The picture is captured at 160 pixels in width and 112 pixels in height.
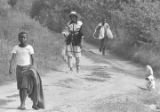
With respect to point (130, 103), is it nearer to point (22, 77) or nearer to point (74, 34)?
point (22, 77)

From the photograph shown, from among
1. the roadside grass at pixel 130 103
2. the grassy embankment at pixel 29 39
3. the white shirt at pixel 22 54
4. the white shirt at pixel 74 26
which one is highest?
the white shirt at pixel 74 26

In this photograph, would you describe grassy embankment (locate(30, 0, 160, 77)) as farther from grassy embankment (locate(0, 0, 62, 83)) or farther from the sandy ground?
grassy embankment (locate(0, 0, 62, 83))

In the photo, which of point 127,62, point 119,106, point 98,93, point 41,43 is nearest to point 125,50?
point 127,62

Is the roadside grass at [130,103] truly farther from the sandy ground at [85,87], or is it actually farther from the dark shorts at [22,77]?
the dark shorts at [22,77]

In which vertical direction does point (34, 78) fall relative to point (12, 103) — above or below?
above

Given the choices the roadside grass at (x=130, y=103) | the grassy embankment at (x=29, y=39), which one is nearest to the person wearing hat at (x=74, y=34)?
the grassy embankment at (x=29, y=39)

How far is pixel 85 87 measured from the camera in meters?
12.9

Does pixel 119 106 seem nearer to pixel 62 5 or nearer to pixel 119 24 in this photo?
pixel 119 24

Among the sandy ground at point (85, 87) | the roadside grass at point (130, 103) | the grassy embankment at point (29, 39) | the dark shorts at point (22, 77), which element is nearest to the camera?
the dark shorts at point (22, 77)

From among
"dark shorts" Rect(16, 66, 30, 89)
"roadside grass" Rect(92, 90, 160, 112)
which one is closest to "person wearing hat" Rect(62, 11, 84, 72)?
"roadside grass" Rect(92, 90, 160, 112)

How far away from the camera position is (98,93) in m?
12.2

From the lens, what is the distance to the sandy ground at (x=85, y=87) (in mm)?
10555

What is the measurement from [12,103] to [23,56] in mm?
1269

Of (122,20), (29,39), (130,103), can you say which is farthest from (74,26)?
(122,20)
